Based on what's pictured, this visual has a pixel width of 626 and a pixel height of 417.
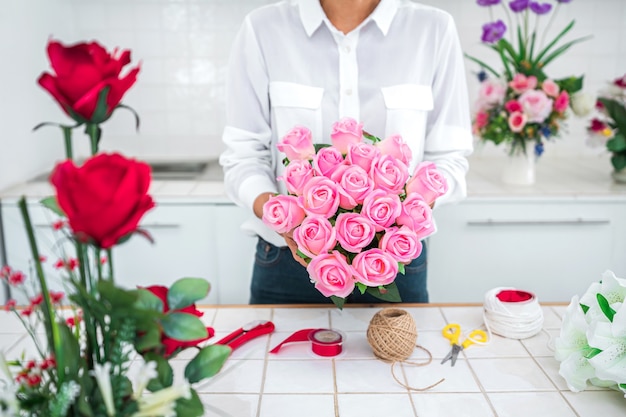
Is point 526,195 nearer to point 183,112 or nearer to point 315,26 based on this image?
point 315,26

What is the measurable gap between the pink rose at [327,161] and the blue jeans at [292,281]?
52 centimetres

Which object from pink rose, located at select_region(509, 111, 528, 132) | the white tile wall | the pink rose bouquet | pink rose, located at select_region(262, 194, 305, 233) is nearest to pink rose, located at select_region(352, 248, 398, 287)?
the pink rose bouquet

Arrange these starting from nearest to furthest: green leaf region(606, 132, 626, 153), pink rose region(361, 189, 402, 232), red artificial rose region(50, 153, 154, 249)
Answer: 1. red artificial rose region(50, 153, 154, 249)
2. pink rose region(361, 189, 402, 232)
3. green leaf region(606, 132, 626, 153)

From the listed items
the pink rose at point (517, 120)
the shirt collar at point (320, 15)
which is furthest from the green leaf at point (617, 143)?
the shirt collar at point (320, 15)

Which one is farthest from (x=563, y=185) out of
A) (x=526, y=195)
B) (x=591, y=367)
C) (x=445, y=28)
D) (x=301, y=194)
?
(x=301, y=194)

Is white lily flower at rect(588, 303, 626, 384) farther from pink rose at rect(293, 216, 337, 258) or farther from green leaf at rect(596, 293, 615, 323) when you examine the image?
pink rose at rect(293, 216, 337, 258)

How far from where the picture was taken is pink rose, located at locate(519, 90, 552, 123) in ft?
6.65

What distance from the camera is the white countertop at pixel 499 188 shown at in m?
2.04

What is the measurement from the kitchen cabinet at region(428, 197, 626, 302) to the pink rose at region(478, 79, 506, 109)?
336mm

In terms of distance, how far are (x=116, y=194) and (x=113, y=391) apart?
0.22 m

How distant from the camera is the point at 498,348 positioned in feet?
3.48

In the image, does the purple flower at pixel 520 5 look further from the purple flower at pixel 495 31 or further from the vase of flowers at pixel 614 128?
the vase of flowers at pixel 614 128

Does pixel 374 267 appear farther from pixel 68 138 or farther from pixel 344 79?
pixel 344 79

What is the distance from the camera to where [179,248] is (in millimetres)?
2080
